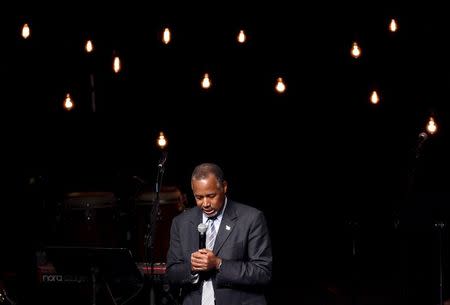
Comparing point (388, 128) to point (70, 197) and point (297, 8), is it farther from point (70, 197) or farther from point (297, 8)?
point (70, 197)

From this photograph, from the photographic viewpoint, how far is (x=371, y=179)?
11555 millimetres

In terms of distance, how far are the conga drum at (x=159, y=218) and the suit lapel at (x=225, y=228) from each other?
3.60m

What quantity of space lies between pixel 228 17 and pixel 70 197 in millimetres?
3800

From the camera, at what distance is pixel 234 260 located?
486cm

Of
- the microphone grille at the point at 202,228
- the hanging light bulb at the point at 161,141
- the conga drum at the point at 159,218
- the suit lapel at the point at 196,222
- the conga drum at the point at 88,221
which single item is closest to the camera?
the microphone grille at the point at 202,228

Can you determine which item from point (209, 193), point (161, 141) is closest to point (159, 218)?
point (161, 141)

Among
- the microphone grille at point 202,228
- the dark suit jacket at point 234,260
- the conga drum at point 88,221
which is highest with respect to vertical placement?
the conga drum at point 88,221

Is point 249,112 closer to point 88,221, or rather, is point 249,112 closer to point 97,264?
point 88,221

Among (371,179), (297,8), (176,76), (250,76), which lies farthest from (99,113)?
(371,179)

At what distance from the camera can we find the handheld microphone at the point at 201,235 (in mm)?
4613

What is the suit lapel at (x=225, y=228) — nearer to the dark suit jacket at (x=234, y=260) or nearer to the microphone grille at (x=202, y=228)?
the dark suit jacket at (x=234, y=260)

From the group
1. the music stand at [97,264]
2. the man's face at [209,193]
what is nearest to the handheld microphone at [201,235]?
the man's face at [209,193]

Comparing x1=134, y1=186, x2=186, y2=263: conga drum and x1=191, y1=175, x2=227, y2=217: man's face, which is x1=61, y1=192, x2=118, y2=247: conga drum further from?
x1=191, y1=175, x2=227, y2=217: man's face

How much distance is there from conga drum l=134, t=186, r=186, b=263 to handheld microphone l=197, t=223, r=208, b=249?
3825 mm
